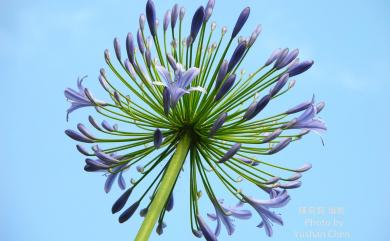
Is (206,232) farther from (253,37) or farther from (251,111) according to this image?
(253,37)

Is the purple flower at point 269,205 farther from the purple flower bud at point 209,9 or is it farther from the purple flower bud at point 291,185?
the purple flower bud at point 209,9

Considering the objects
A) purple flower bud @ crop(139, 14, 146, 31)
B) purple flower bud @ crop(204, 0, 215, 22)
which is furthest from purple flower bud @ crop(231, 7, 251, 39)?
purple flower bud @ crop(139, 14, 146, 31)

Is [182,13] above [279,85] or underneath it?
above

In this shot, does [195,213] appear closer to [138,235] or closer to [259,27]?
[138,235]

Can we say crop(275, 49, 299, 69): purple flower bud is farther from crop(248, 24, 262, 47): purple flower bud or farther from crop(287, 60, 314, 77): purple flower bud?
crop(248, 24, 262, 47): purple flower bud

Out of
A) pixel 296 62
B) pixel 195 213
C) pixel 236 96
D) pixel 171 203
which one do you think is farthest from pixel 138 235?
pixel 296 62

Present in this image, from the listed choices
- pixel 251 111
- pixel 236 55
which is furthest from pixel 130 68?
pixel 251 111
